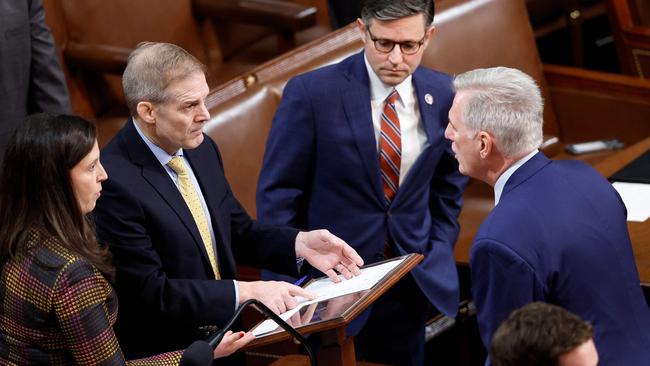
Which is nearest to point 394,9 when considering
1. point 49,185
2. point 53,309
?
point 49,185

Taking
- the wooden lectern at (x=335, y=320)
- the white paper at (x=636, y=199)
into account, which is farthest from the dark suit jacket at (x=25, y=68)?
the white paper at (x=636, y=199)

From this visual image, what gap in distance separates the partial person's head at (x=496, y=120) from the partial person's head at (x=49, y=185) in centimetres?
77

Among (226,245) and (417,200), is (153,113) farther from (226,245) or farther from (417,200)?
(417,200)

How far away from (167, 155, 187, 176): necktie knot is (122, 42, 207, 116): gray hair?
15 cm

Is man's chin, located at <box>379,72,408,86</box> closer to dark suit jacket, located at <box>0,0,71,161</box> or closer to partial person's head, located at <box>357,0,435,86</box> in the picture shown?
partial person's head, located at <box>357,0,435,86</box>

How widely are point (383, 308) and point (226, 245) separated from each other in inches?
27.0

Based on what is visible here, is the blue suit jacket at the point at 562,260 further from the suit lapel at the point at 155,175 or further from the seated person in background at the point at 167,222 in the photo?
the suit lapel at the point at 155,175

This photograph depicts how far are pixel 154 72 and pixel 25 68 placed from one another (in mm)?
933

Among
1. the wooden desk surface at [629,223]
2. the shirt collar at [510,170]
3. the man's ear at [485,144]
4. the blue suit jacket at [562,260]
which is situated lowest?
the wooden desk surface at [629,223]

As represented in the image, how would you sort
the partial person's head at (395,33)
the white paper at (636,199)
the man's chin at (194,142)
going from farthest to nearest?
1. the white paper at (636,199)
2. the partial person's head at (395,33)
3. the man's chin at (194,142)

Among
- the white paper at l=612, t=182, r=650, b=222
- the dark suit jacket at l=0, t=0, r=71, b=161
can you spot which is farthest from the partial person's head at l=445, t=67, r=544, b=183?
the dark suit jacket at l=0, t=0, r=71, b=161

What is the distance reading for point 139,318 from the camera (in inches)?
102

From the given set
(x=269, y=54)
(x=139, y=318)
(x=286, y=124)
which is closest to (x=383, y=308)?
(x=286, y=124)

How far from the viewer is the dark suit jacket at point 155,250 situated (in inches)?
98.0
